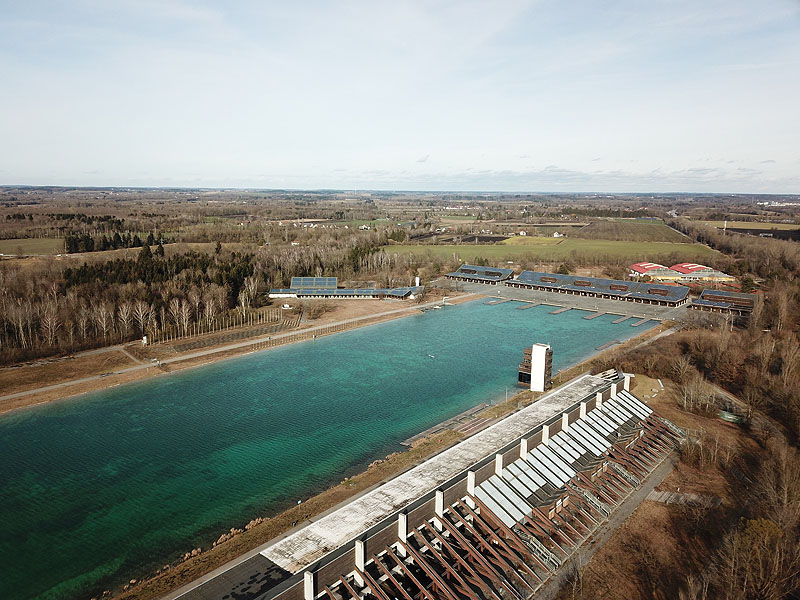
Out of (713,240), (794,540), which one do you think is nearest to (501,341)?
(794,540)

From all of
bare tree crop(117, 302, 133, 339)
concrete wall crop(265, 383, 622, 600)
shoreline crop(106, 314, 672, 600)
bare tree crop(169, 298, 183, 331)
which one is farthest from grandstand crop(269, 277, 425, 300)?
concrete wall crop(265, 383, 622, 600)

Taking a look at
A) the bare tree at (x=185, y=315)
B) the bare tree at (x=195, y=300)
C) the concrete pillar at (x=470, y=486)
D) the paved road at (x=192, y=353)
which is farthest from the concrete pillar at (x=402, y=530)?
the bare tree at (x=195, y=300)

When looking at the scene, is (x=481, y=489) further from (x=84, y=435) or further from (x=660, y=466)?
(x=84, y=435)

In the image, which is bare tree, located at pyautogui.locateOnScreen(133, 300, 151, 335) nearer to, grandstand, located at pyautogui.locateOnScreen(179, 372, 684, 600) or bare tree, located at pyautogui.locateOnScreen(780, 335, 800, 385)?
grandstand, located at pyautogui.locateOnScreen(179, 372, 684, 600)

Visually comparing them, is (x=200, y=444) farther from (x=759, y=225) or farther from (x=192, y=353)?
(x=759, y=225)

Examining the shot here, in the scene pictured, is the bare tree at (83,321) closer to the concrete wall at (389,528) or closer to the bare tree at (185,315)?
the bare tree at (185,315)

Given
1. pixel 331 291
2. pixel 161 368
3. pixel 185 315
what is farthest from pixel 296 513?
pixel 331 291
